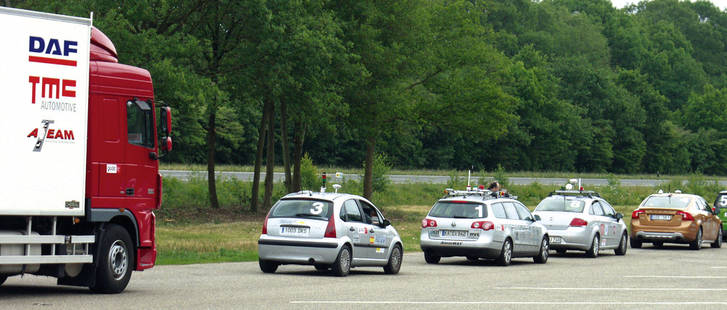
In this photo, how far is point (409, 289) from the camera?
1623 centimetres

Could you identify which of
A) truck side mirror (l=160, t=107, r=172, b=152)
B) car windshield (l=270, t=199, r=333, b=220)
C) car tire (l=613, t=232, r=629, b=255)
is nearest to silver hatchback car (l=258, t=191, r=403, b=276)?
car windshield (l=270, t=199, r=333, b=220)

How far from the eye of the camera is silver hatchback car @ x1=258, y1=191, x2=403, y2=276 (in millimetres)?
18250

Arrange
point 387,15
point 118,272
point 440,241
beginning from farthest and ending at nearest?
point 387,15, point 440,241, point 118,272

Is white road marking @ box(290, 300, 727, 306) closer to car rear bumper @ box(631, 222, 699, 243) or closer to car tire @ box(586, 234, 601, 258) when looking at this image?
car tire @ box(586, 234, 601, 258)

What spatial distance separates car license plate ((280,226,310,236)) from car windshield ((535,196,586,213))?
9.86m

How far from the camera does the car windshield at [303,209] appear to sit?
18500 millimetres

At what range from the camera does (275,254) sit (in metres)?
18.5

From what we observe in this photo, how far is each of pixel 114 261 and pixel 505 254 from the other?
999 centimetres

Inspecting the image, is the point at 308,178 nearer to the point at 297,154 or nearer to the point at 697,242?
the point at 297,154

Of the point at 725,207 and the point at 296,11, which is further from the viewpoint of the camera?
the point at 296,11

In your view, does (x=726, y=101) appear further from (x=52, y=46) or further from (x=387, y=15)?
(x=52, y=46)

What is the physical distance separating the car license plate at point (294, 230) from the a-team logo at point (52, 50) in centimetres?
551

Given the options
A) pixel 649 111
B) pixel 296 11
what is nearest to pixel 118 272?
pixel 296 11

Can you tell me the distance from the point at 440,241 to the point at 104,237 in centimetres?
918
